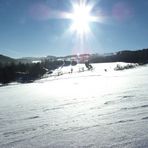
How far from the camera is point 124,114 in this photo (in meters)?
6.25

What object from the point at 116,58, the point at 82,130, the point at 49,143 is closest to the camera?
the point at 49,143

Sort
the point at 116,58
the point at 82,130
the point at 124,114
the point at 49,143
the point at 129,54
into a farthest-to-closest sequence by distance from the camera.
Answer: the point at 116,58
the point at 129,54
the point at 124,114
the point at 82,130
the point at 49,143

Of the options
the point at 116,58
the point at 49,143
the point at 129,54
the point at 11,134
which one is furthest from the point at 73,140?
the point at 116,58

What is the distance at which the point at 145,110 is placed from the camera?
6.37 meters

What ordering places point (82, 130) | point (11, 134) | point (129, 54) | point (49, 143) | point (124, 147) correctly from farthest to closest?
point (129, 54) → point (11, 134) → point (82, 130) → point (49, 143) → point (124, 147)

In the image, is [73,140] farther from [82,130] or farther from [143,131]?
[143,131]

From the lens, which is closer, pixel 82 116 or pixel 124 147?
pixel 124 147

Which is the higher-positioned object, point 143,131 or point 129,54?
point 129,54

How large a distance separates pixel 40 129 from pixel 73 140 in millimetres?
1393

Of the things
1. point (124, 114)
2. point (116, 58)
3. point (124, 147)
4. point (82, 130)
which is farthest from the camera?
point (116, 58)

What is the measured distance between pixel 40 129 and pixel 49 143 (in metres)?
1.17

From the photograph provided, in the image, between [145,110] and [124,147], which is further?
[145,110]

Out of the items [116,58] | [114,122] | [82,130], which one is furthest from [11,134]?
[116,58]

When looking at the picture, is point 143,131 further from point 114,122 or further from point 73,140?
point 73,140
